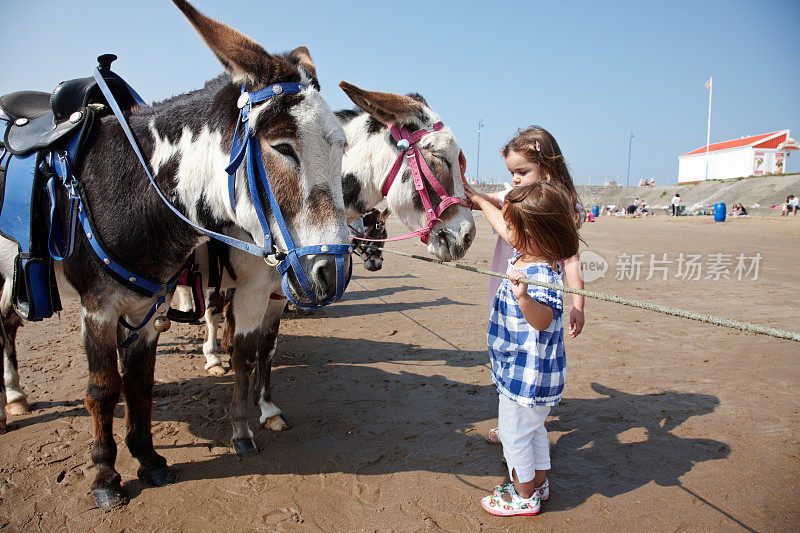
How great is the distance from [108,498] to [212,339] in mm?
2376

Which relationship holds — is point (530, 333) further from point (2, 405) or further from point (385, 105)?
point (2, 405)

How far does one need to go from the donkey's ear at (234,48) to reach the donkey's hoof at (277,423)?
2490 millimetres

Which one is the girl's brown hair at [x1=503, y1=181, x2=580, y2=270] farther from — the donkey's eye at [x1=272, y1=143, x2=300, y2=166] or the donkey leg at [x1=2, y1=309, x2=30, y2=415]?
the donkey leg at [x1=2, y1=309, x2=30, y2=415]

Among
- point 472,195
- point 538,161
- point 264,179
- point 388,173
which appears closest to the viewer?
point 264,179

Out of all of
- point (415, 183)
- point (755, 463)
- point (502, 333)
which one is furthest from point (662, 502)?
point (415, 183)

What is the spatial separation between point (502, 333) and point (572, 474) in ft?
3.78

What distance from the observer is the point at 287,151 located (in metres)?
1.96

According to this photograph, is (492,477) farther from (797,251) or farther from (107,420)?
(797,251)

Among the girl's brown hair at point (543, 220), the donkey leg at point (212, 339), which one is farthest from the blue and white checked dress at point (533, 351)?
the donkey leg at point (212, 339)

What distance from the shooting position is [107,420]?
250 cm

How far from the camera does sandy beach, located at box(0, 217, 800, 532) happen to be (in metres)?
2.44

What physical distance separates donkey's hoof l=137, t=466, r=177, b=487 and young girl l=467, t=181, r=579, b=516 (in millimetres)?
1919

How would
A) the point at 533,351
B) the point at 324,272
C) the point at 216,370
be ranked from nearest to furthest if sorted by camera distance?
the point at 324,272 → the point at 533,351 → the point at 216,370

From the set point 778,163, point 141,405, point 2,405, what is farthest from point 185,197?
point 778,163
